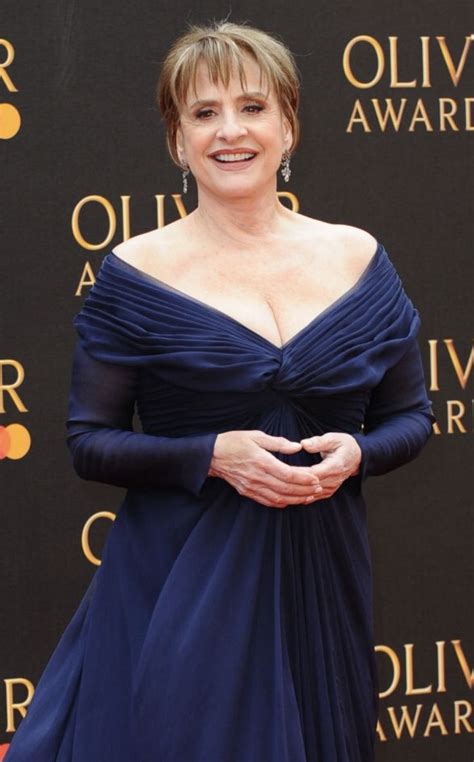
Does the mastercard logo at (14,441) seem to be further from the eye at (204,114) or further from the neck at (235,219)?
the eye at (204,114)

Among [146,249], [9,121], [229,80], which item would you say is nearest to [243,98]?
[229,80]

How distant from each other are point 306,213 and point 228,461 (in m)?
1.41

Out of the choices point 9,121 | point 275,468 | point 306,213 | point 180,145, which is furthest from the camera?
point 306,213

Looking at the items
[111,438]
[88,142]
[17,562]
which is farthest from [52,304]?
[111,438]

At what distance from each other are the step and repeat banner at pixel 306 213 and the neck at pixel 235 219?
1002 millimetres

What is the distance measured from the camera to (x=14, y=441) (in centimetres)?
305

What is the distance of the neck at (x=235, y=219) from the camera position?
6.79 ft

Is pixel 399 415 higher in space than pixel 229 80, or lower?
lower

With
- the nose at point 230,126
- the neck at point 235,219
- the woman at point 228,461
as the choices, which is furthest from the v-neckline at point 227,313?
the nose at point 230,126

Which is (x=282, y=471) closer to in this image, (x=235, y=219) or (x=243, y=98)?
(x=235, y=219)

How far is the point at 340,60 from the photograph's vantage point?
125 inches

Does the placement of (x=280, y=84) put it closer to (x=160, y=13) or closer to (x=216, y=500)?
(x=216, y=500)

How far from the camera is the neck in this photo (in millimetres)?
2070

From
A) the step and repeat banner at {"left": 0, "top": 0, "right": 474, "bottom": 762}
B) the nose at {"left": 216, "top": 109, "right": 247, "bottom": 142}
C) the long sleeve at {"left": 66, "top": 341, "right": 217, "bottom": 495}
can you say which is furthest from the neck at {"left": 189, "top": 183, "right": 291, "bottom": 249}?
the step and repeat banner at {"left": 0, "top": 0, "right": 474, "bottom": 762}
